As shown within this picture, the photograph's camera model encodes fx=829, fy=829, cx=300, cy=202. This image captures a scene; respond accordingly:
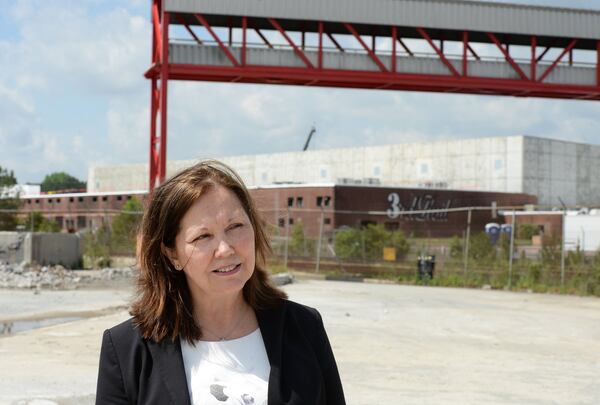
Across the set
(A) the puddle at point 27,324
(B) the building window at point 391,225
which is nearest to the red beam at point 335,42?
(A) the puddle at point 27,324

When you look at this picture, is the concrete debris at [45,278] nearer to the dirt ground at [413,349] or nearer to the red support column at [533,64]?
the dirt ground at [413,349]

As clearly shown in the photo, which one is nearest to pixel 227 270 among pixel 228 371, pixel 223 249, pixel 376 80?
pixel 223 249

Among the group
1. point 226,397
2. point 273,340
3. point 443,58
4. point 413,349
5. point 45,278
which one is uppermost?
point 443,58

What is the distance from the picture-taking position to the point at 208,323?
2666 millimetres

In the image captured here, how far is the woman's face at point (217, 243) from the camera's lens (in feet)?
8.42

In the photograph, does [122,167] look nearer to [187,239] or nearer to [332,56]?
[332,56]

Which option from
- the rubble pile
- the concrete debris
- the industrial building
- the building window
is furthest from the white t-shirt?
the building window

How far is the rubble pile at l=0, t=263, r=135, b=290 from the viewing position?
18969mm

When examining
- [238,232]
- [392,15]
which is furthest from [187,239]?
[392,15]

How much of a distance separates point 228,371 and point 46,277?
61.3 ft

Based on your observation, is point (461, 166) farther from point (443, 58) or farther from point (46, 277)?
point (46, 277)

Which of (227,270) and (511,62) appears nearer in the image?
(227,270)

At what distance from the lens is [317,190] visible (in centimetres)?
5869

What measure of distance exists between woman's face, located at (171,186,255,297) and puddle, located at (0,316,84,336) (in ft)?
29.7
